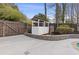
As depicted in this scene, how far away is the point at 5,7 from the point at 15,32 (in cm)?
176

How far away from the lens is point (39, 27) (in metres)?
10.8

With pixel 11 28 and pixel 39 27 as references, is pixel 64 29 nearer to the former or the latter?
pixel 39 27

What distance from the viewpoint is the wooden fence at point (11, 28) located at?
980 centimetres

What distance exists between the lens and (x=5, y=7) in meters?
10.6

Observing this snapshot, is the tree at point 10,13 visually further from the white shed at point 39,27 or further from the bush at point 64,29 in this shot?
the bush at point 64,29

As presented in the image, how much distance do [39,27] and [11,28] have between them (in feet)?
5.32

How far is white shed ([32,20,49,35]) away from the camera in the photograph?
1048cm

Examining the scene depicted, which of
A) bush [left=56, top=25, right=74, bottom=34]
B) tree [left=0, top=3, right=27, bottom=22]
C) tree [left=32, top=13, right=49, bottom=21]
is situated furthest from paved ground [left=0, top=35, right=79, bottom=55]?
bush [left=56, top=25, right=74, bottom=34]

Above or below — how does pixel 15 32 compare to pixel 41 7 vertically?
below

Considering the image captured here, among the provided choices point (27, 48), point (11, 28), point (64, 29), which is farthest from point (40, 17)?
point (27, 48)

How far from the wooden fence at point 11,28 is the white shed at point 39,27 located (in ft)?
2.48

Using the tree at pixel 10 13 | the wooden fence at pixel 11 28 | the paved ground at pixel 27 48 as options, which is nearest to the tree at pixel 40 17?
the tree at pixel 10 13
